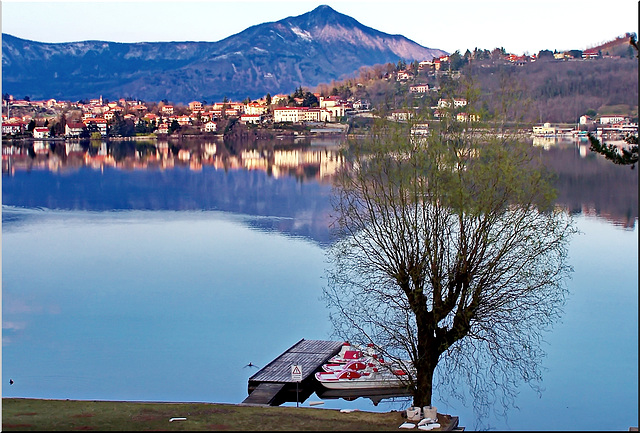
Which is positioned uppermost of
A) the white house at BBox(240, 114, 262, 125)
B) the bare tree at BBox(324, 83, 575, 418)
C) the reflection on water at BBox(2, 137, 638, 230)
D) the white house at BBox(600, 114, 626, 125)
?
the bare tree at BBox(324, 83, 575, 418)

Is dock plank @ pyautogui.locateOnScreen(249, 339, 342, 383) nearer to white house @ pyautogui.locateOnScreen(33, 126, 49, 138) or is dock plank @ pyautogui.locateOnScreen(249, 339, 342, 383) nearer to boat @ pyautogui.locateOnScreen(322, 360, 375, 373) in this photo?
boat @ pyautogui.locateOnScreen(322, 360, 375, 373)

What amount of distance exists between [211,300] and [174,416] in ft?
17.4

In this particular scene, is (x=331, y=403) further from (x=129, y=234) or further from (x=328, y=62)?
(x=328, y=62)

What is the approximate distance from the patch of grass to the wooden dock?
935 mm

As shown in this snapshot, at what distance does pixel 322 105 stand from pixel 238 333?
66803 mm

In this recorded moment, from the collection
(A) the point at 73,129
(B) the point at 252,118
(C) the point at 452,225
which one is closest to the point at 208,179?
(C) the point at 452,225

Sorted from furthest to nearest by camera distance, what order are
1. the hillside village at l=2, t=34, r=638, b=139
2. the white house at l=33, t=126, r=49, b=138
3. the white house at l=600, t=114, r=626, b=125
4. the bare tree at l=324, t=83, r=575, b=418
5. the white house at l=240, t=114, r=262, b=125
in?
1. the white house at l=240, t=114, r=262, b=125
2. the hillside village at l=2, t=34, r=638, b=139
3. the white house at l=33, t=126, r=49, b=138
4. the white house at l=600, t=114, r=626, b=125
5. the bare tree at l=324, t=83, r=575, b=418

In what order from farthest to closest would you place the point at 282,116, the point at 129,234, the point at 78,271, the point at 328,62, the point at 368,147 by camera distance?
the point at 328,62
the point at 282,116
the point at 129,234
the point at 78,271
the point at 368,147

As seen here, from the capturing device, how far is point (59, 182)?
30.4 m

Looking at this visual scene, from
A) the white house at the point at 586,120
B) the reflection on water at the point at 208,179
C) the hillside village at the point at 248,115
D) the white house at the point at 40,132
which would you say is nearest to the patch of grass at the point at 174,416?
the reflection on water at the point at 208,179

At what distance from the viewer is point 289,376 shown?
8.58 m

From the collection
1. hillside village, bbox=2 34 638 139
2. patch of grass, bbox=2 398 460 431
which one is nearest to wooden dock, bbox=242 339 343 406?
patch of grass, bbox=2 398 460 431

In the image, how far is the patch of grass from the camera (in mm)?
6090

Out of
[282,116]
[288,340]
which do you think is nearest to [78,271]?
[288,340]
